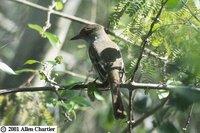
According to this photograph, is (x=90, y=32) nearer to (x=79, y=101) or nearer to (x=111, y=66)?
(x=111, y=66)

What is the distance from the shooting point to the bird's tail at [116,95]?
351cm

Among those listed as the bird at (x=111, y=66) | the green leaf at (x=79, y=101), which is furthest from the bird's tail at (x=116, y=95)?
the green leaf at (x=79, y=101)

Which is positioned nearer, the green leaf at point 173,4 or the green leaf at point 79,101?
the green leaf at point 173,4

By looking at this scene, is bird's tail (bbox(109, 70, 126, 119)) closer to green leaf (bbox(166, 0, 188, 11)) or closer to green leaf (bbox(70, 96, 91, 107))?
green leaf (bbox(70, 96, 91, 107))

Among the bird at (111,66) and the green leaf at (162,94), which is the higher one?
the bird at (111,66)

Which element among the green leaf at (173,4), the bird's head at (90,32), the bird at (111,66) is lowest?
the bird at (111,66)

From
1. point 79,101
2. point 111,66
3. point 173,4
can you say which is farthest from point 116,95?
point 173,4

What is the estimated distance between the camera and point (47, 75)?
3.65 metres

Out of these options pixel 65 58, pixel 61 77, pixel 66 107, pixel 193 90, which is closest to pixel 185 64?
→ pixel 193 90

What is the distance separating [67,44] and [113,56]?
3.71 m

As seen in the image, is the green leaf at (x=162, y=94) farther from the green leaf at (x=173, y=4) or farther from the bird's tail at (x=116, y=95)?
the green leaf at (x=173, y=4)

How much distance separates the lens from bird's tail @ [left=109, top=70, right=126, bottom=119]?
11.5 feet

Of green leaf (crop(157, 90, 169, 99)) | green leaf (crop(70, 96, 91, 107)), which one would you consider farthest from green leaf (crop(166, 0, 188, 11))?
green leaf (crop(70, 96, 91, 107))

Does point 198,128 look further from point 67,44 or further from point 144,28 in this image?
point 144,28
